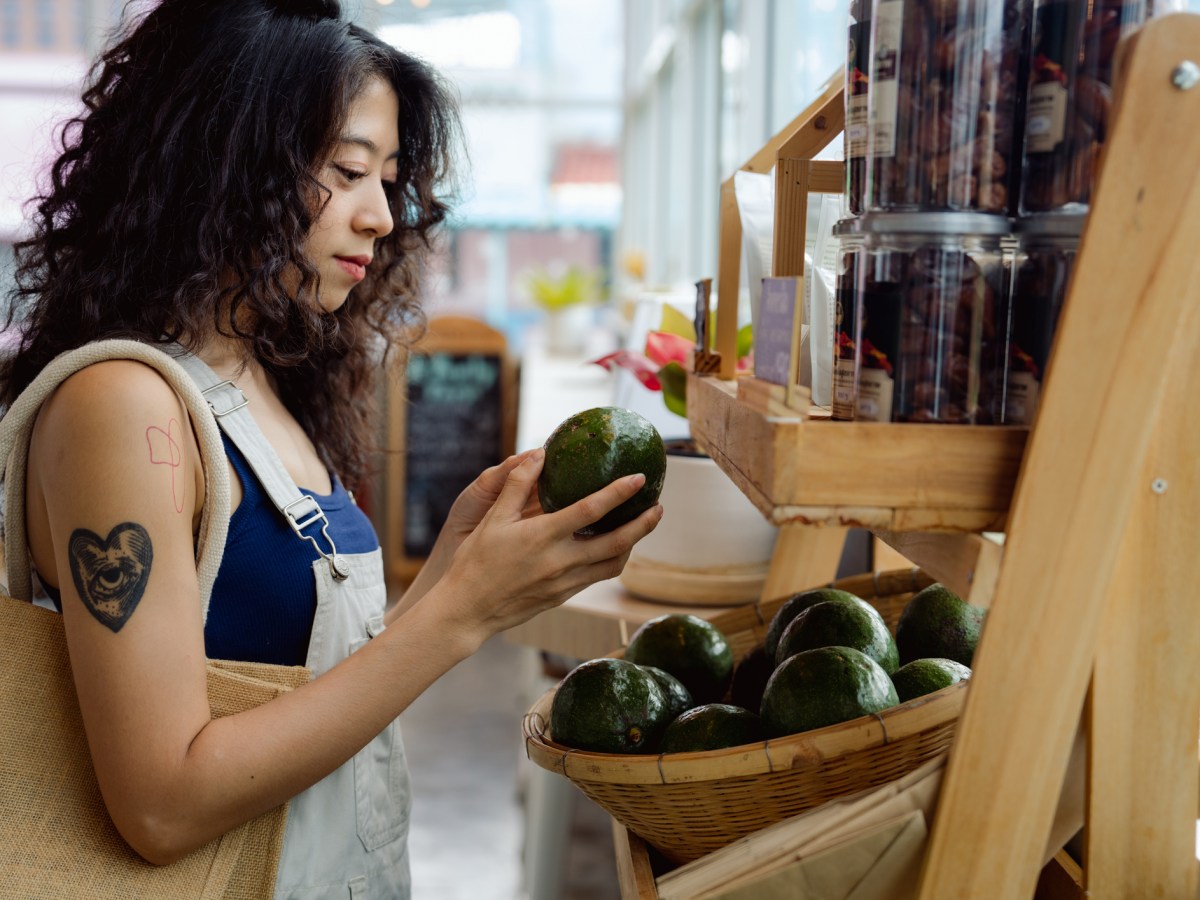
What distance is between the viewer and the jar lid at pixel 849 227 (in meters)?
0.72

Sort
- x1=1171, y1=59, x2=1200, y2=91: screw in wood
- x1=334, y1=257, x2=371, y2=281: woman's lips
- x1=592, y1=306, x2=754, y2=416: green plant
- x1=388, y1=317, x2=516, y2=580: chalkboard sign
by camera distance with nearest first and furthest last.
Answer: x1=1171, y1=59, x2=1200, y2=91: screw in wood → x1=334, y1=257, x2=371, y2=281: woman's lips → x1=592, y1=306, x2=754, y2=416: green plant → x1=388, y1=317, x2=516, y2=580: chalkboard sign

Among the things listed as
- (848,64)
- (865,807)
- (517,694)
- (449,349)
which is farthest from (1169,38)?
(449,349)

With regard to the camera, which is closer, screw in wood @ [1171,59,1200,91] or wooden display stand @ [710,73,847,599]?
screw in wood @ [1171,59,1200,91]

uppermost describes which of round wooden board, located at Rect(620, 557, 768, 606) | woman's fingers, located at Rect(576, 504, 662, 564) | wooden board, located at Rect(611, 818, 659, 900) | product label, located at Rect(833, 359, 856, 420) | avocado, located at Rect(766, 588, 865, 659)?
product label, located at Rect(833, 359, 856, 420)

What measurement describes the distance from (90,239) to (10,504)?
1.11ft

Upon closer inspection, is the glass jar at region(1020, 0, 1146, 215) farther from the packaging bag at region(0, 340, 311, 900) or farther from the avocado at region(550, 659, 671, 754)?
the packaging bag at region(0, 340, 311, 900)

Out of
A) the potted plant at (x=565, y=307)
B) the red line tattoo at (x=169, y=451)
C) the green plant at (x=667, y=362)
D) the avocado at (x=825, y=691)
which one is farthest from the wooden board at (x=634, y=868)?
the potted plant at (x=565, y=307)

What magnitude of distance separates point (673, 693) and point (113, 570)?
51 cm

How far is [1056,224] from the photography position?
0.66m

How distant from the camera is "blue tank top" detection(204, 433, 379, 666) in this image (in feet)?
3.59

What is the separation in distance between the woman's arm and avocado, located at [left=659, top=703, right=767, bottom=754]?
0.16 meters

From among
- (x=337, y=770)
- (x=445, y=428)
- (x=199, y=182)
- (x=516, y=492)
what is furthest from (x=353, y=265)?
(x=445, y=428)

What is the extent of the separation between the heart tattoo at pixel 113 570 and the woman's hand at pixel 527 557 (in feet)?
0.84

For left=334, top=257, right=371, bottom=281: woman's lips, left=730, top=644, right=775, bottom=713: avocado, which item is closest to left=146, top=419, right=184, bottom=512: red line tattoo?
left=334, top=257, right=371, bottom=281: woman's lips
